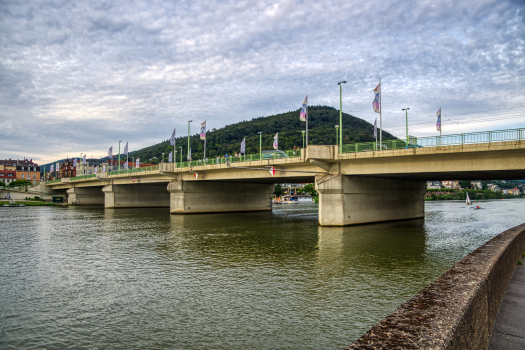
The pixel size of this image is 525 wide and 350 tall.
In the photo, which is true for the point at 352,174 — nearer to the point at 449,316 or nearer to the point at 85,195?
the point at 449,316

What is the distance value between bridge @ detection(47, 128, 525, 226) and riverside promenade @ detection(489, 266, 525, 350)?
20426mm

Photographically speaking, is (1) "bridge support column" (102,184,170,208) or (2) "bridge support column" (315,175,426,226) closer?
(2) "bridge support column" (315,175,426,226)

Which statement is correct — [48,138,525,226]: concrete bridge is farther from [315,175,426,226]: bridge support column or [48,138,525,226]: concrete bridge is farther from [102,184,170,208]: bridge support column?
[102,184,170,208]: bridge support column

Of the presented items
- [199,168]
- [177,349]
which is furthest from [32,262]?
[199,168]

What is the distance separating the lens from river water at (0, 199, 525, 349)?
35.9 feet

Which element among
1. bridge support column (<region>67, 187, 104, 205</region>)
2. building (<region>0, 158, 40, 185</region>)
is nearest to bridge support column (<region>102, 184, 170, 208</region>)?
bridge support column (<region>67, 187, 104, 205</region>)

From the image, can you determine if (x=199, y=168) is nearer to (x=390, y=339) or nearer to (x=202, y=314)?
(x=202, y=314)

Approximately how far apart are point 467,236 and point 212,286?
28.1m

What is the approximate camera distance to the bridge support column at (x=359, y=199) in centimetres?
3966

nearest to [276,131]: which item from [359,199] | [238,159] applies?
[238,159]

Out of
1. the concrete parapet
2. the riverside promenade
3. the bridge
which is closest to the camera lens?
the concrete parapet

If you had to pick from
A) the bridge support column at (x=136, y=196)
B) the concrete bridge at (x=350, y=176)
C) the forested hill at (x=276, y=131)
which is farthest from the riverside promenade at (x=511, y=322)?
the forested hill at (x=276, y=131)

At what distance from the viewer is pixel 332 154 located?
126 feet

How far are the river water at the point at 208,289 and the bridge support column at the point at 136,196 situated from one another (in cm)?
5752
